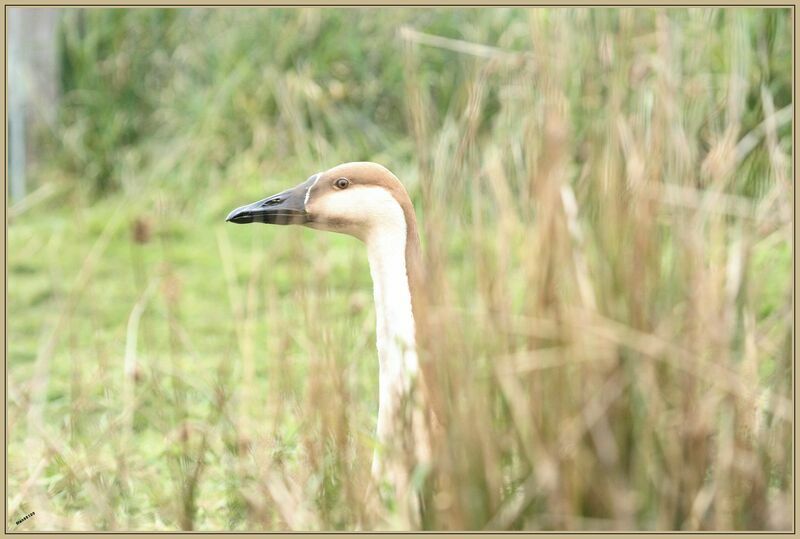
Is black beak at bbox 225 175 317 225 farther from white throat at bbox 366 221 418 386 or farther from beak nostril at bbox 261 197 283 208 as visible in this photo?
white throat at bbox 366 221 418 386

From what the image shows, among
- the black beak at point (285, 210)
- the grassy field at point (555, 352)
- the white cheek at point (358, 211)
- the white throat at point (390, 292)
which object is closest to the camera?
the grassy field at point (555, 352)

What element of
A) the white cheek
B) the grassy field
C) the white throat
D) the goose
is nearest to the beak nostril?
the goose

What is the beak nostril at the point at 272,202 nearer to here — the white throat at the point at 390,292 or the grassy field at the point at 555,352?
the white throat at the point at 390,292

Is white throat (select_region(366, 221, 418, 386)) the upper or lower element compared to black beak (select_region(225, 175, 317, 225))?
lower

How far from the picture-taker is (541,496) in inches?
90.4

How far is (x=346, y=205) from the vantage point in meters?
3.30

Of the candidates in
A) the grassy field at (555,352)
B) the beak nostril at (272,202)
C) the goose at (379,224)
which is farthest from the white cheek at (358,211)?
the grassy field at (555,352)

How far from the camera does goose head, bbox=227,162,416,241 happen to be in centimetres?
325

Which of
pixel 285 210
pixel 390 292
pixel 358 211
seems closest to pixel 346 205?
pixel 358 211

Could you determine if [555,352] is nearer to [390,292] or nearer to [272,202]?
[390,292]

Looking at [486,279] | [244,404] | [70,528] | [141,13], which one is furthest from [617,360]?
[141,13]

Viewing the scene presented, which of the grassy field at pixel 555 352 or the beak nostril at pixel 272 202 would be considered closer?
the grassy field at pixel 555 352

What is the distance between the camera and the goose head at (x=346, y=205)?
3254mm

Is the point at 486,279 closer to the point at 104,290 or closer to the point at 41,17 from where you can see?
the point at 104,290
